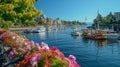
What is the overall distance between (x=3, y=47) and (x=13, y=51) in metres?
0.76

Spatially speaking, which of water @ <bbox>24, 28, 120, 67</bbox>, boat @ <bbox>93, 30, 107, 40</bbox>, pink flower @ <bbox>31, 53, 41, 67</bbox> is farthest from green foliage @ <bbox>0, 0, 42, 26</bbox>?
boat @ <bbox>93, 30, 107, 40</bbox>

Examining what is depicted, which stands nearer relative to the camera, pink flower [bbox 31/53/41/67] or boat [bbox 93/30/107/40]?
pink flower [bbox 31/53/41/67]

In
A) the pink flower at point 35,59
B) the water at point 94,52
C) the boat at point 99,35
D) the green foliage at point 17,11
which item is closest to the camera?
the pink flower at point 35,59

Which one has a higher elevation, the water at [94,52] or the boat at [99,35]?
the boat at [99,35]

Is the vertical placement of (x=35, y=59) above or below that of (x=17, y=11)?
below

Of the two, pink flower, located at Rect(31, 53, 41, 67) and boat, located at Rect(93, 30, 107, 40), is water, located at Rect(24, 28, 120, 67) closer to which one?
boat, located at Rect(93, 30, 107, 40)

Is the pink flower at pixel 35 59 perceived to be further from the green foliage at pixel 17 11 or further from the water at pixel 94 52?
the water at pixel 94 52

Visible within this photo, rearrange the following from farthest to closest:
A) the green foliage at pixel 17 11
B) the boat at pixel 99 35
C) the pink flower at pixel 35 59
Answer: the boat at pixel 99 35, the green foliage at pixel 17 11, the pink flower at pixel 35 59

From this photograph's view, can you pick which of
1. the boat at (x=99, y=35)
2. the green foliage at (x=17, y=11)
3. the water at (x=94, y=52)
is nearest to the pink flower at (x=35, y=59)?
the green foliage at (x=17, y=11)

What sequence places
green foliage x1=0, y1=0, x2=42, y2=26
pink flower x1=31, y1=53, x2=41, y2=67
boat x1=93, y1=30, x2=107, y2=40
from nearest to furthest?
pink flower x1=31, y1=53, x2=41, y2=67, green foliage x1=0, y1=0, x2=42, y2=26, boat x1=93, y1=30, x2=107, y2=40

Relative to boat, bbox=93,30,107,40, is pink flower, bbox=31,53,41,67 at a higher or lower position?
higher

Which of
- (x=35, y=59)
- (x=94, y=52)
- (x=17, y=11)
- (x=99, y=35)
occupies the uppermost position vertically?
(x=17, y=11)

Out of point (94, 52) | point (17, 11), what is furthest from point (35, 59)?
Result: point (94, 52)

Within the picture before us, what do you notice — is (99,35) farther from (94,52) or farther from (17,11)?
(17,11)
